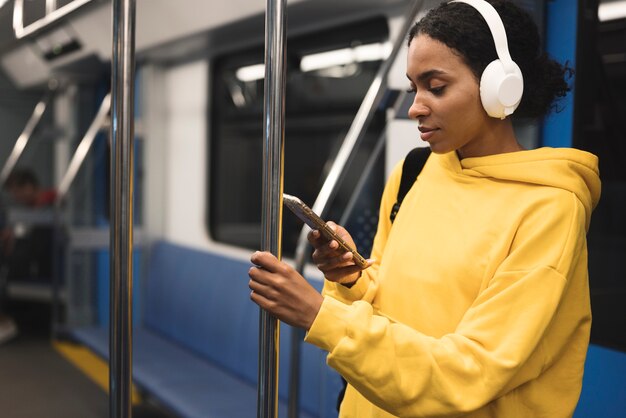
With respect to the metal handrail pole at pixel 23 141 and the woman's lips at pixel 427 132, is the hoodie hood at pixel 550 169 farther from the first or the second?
the metal handrail pole at pixel 23 141

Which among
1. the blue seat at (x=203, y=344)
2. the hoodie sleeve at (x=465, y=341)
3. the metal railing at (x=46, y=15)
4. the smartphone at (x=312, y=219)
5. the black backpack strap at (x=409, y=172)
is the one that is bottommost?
the blue seat at (x=203, y=344)

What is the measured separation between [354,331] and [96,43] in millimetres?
4811

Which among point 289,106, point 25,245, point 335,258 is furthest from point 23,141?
point 335,258

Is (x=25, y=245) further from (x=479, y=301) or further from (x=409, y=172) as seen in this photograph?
(x=479, y=301)

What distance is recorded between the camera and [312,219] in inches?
42.3

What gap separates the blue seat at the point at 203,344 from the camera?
342 centimetres

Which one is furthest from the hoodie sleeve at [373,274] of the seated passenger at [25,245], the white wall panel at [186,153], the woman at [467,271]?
the seated passenger at [25,245]

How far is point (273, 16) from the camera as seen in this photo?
1.09 metres

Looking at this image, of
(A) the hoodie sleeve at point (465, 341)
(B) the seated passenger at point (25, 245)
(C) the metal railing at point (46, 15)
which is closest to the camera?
(A) the hoodie sleeve at point (465, 341)

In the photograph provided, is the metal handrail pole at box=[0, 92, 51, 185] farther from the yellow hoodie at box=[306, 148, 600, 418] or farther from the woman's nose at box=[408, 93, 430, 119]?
the woman's nose at box=[408, 93, 430, 119]

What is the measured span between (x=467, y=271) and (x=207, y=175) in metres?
4.29

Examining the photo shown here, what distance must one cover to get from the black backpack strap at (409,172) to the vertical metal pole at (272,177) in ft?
1.35

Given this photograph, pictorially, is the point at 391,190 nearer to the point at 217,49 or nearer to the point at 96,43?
the point at 217,49

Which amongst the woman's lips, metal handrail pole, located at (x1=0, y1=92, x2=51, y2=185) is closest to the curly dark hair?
the woman's lips
